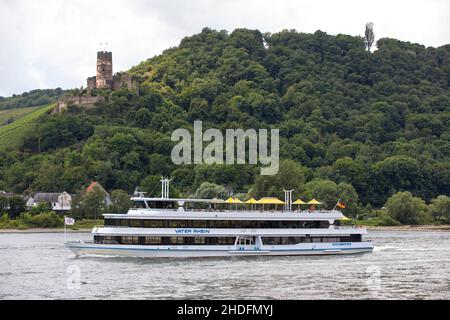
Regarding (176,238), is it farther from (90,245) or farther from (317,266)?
(317,266)

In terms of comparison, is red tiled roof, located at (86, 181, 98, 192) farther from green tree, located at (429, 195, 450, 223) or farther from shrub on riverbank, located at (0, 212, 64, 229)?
green tree, located at (429, 195, 450, 223)

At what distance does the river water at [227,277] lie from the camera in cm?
4650

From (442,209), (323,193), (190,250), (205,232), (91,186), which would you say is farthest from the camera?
(91,186)

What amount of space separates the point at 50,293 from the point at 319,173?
95679 mm

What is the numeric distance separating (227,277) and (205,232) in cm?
1147

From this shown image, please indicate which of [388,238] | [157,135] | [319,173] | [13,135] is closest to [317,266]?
[388,238]

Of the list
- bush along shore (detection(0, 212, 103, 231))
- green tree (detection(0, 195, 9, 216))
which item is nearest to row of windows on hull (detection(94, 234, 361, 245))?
bush along shore (detection(0, 212, 103, 231))

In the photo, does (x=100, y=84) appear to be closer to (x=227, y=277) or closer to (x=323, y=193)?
(x=323, y=193)

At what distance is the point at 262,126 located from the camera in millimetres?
163750

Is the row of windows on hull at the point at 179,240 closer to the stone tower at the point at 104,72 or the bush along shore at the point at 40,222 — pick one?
the bush along shore at the point at 40,222

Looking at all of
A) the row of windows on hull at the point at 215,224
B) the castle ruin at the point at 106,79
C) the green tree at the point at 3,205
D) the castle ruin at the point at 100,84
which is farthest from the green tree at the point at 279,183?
the castle ruin at the point at 106,79

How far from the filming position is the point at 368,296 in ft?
151

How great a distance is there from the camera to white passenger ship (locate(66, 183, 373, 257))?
62969 mm

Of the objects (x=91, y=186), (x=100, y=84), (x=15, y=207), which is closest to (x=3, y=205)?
(x=15, y=207)
